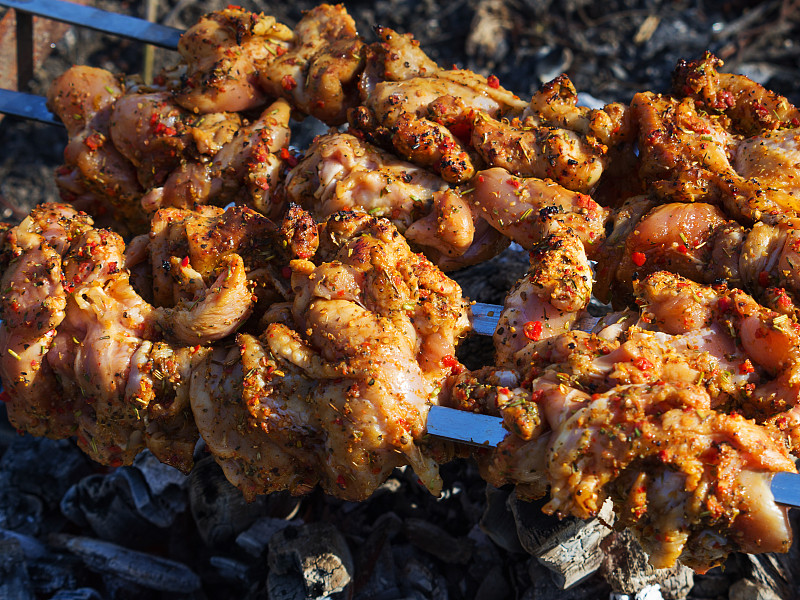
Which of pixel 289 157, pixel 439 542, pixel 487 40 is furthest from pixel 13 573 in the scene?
pixel 487 40

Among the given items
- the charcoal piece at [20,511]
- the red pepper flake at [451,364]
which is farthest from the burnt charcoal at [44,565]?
Result: the red pepper flake at [451,364]

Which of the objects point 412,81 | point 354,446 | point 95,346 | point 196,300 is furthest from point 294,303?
point 412,81

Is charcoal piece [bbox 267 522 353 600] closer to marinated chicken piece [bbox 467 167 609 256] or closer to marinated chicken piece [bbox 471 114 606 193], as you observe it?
marinated chicken piece [bbox 467 167 609 256]

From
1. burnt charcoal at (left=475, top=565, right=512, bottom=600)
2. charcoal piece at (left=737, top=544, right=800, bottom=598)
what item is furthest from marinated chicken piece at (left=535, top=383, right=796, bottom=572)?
burnt charcoal at (left=475, top=565, right=512, bottom=600)

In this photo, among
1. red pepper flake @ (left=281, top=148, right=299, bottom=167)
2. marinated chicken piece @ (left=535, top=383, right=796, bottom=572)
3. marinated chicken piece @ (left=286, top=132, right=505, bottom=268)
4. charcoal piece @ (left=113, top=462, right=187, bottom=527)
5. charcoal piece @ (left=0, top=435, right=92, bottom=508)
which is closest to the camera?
marinated chicken piece @ (left=535, top=383, right=796, bottom=572)

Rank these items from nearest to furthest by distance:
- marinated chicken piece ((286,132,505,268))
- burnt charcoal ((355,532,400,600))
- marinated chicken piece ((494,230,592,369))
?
marinated chicken piece ((494,230,592,369)) < marinated chicken piece ((286,132,505,268)) < burnt charcoal ((355,532,400,600))

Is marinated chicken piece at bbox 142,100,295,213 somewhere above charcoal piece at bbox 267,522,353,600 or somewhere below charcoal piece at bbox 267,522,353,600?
above

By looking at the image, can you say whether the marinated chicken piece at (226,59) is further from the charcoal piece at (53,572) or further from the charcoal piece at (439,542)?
the charcoal piece at (53,572)

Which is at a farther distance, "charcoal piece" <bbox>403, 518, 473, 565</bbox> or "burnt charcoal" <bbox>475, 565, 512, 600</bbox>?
"charcoal piece" <bbox>403, 518, 473, 565</bbox>

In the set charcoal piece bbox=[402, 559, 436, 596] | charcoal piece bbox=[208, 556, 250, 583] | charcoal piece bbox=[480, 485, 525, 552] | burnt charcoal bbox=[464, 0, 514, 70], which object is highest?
burnt charcoal bbox=[464, 0, 514, 70]

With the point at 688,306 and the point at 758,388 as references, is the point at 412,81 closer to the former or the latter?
the point at 688,306
